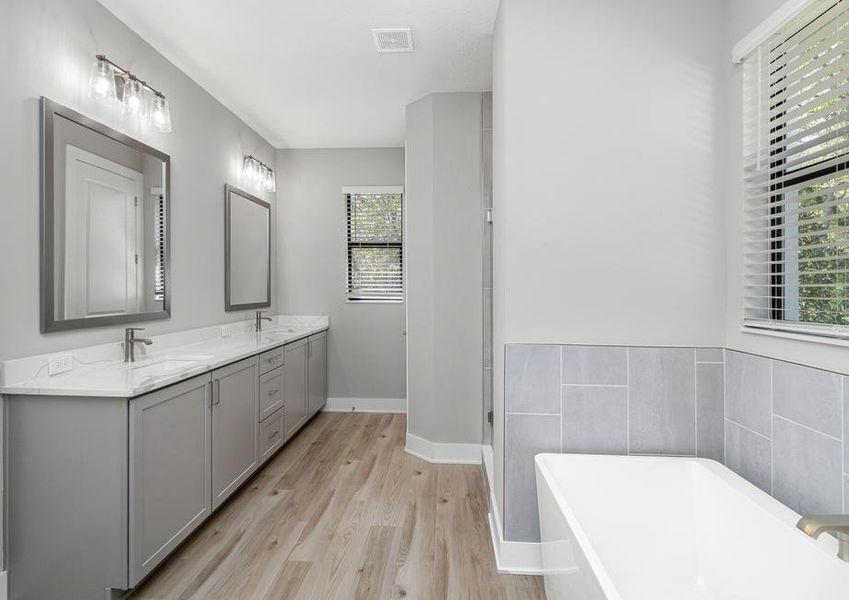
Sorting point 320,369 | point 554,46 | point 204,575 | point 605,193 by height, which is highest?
→ point 554,46

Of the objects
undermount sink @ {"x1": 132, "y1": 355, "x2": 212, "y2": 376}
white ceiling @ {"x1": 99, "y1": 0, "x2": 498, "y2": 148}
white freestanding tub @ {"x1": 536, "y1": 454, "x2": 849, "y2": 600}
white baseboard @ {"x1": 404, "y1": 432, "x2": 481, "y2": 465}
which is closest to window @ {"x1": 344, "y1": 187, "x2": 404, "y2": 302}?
white ceiling @ {"x1": 99, "y1": 0, "x2": 498, "y2": 148}

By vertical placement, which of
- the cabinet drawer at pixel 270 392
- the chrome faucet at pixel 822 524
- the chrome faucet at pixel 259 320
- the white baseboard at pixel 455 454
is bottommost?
the white baseboard at pixel 455 454

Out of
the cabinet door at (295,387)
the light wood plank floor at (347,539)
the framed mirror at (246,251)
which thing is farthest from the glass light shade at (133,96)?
the light wood plank floor at (347,539)

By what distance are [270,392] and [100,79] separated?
2013 mm

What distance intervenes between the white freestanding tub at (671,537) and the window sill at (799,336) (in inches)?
20.4

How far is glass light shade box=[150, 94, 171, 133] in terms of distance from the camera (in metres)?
2.49

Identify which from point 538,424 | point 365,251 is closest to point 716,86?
point 538,424

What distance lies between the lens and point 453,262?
A: 3.26 m

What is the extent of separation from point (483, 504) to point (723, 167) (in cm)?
211

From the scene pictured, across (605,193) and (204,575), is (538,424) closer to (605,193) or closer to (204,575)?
(605,193)

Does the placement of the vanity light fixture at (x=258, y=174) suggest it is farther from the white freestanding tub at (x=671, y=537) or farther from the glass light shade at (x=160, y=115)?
the white freestanding tub at (x=671, y=537)

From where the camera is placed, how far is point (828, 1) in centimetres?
134

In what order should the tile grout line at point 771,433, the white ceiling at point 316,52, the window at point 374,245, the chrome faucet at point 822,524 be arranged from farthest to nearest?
1. the window at point 374,245
2. the white ceiling at point 316,52
3. the tile grout line at point 771,433
4. the chrome faucet at point 822,524

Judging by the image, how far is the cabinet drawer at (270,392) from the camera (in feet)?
9.68
